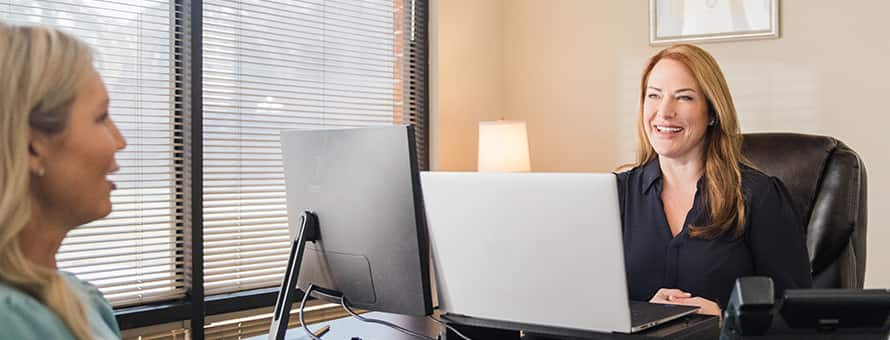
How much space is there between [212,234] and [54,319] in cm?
244

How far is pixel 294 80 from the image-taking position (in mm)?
3443

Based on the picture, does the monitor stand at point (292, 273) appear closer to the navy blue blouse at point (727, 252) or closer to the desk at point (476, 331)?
the desk at point (476, 331)

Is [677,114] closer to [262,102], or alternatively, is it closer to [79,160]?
[79,160]

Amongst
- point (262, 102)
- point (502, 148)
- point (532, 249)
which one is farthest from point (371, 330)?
point (502, 148)

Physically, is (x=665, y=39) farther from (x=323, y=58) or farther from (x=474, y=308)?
(x=474, y=308)

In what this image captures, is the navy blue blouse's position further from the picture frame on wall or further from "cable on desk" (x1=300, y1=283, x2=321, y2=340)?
the picture frame on wall

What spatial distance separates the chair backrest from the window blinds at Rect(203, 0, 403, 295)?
1873mm

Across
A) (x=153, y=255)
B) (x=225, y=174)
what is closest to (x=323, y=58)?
(x=225, y=174)

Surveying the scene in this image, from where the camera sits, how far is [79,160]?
0.80 m

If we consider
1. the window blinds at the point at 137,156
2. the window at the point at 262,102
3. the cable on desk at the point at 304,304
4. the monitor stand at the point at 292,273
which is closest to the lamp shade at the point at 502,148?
the window at the point at 262,102

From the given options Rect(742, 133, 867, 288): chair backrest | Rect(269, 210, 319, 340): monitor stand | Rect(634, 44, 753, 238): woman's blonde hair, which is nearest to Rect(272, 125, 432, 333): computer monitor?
Rect(269, 210, 319, 340): monitor stand

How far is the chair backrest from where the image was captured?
212 cm

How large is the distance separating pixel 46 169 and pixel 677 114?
1.61 m

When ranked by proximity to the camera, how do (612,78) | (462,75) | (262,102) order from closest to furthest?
(262,102) → (612,78) → (462,75)
